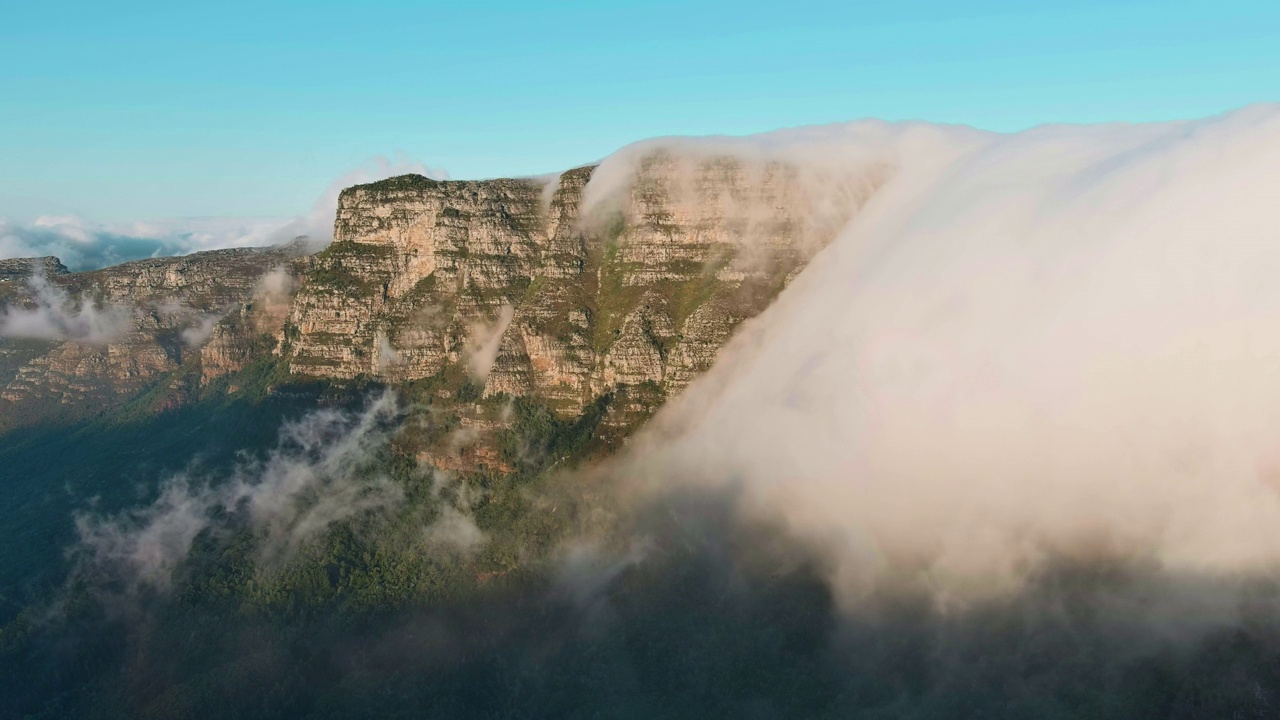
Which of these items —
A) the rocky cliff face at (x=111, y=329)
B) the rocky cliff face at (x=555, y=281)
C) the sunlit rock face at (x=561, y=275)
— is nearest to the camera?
the rocky cliff face at (x=555, y=281)

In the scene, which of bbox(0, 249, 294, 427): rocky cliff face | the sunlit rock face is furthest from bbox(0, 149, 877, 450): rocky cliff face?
bbox(0, 249, 294, 427): rocky cliff face

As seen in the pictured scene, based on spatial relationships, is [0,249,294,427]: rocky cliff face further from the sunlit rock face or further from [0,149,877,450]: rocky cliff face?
the sunlit rock face

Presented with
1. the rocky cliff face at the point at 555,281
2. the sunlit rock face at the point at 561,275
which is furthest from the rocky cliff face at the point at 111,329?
the sunlit rock face at the point at 561,275

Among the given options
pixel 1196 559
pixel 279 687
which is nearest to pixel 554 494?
pixel 279 687

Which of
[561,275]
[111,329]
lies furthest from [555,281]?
[111,329]

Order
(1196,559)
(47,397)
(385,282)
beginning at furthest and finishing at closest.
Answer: (47,397)
(385,282)
(1196,559)

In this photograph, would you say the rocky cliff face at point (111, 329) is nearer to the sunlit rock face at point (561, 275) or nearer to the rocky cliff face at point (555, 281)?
the rocky cliff face at point (555, 281)

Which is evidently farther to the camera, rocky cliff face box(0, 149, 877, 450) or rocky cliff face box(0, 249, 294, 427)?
rocky cliff face box(0, 249, 294, 427)

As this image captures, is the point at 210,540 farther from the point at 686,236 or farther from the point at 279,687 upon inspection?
the point at 686,236
